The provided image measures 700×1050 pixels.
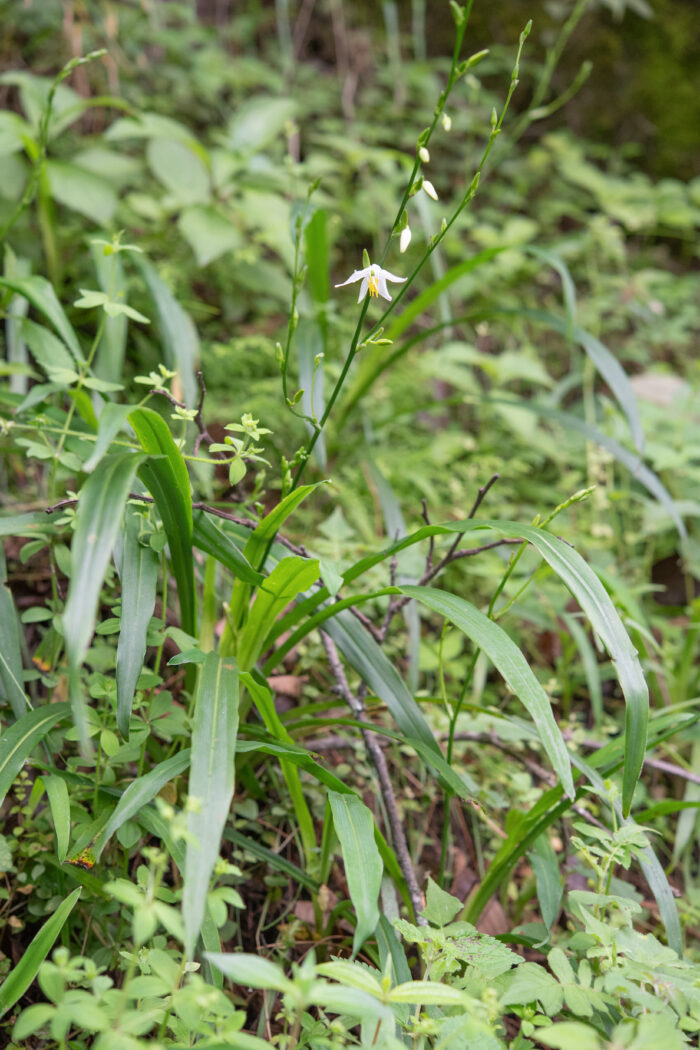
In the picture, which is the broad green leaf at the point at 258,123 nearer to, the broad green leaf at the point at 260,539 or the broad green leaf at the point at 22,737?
the broad green leaf at the point at 260,539

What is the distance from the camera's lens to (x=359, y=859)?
2.66 ft

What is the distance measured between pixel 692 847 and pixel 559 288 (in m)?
2.00

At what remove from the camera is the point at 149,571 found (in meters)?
0.95

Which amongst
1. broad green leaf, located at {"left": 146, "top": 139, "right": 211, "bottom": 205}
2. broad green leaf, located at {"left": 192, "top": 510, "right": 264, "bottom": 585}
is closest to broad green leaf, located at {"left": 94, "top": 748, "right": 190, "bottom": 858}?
broad green leaf, located at {"left": 192, "top": 510, "right": 264, "bottom": 585}

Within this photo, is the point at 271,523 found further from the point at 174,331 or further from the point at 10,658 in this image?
the point at 174,331

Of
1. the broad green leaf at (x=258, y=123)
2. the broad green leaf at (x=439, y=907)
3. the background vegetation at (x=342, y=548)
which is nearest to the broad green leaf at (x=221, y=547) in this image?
the background vegetation at (x=342, y=548)

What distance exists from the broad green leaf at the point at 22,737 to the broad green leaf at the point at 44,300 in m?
0.61

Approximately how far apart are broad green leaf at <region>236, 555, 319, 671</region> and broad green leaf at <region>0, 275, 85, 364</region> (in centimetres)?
57

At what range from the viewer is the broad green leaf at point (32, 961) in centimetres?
79

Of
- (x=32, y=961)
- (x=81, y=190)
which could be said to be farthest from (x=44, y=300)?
(x=32, y=961)

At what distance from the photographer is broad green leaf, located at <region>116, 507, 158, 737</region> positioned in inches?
33.8

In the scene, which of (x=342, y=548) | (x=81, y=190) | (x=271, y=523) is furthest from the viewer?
(x=81, y=190)

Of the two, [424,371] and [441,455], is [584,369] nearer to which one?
[424,371]

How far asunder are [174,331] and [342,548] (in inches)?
24.4
